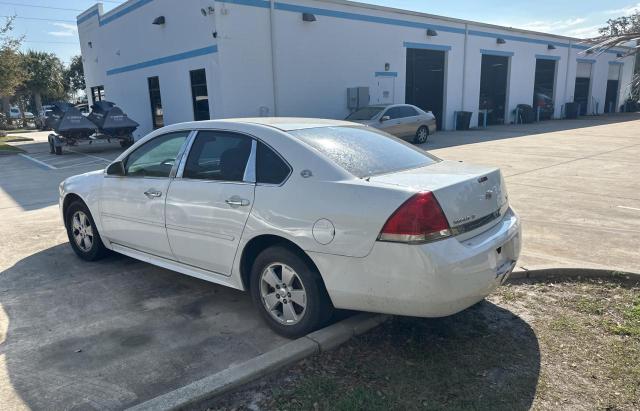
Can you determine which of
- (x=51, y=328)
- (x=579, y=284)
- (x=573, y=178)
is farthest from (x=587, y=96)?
(x=51, y=328)

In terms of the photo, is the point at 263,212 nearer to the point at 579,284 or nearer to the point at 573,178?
the point at 579,284

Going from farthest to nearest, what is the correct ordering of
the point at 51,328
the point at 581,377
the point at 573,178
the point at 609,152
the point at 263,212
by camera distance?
the point at 609,152
the point at 573,178
the point at 51,328
the point at 263,212
the point at 581,377

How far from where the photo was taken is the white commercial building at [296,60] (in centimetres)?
1579

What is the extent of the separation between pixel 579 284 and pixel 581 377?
5.13 ft

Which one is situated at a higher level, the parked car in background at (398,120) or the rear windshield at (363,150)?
Result: the rear windshield at (363,150)

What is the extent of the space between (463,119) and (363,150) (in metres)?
21.5

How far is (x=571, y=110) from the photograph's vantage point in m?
31.8

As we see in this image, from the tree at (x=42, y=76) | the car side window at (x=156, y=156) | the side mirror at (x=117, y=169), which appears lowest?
the side mirror at (x=117, y=169)

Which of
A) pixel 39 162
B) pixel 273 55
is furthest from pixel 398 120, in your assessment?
pixel 39 162

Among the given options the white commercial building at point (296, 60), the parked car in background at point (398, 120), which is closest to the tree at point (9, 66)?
the white commercial building at point (296, 60)

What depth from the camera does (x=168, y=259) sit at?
4305 mm

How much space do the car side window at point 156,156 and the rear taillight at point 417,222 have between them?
2.21 meters

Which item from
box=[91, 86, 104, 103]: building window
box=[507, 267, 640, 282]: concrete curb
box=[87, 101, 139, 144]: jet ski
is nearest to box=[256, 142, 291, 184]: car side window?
box=[507, 267, 640, 282]: concrete curb

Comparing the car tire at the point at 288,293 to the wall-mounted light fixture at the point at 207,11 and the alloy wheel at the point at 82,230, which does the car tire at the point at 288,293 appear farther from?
the wall-mounted light fixture at the point at 207,11
